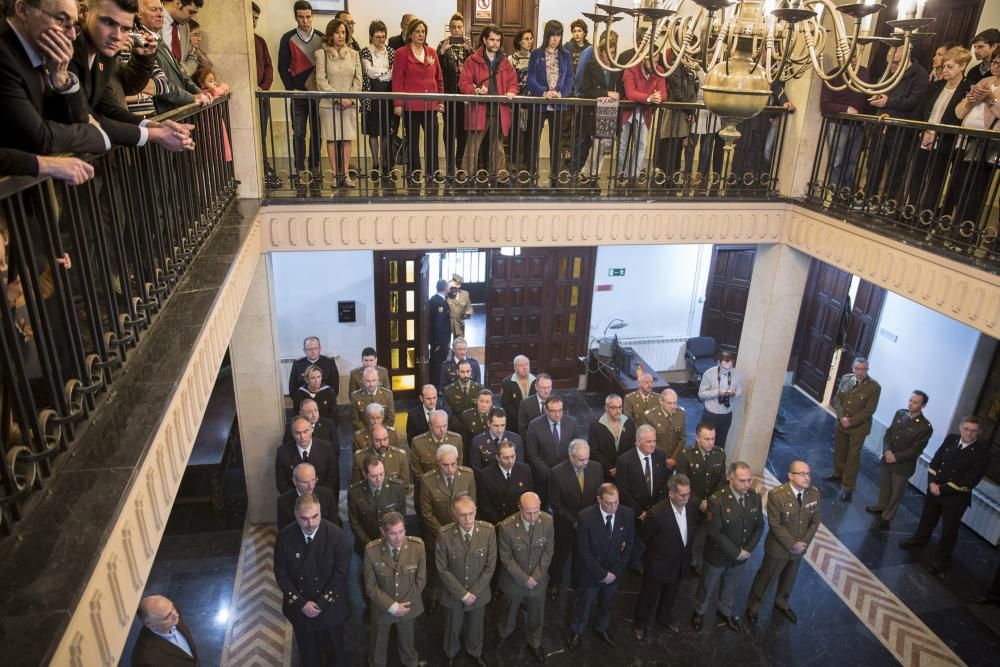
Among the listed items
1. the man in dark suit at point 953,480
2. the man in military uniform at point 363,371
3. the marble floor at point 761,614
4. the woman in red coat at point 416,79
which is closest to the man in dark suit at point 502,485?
the marble floor at point 761,614

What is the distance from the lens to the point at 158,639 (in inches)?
157

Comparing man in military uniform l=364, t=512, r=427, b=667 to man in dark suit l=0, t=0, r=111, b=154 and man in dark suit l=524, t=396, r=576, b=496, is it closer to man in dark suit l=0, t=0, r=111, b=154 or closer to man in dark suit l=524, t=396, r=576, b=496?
man in dark suit l=524, t=396, r=576, b=496

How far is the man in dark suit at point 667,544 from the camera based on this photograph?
17.9 feet

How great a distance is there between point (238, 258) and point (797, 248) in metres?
5.87

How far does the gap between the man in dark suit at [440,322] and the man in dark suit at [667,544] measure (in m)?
4.60

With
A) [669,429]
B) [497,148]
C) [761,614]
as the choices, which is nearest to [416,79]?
[497,148]

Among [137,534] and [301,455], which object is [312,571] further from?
[137,534]

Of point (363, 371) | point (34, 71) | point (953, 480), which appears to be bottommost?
point (953, 480)

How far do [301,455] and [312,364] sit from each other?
161cm

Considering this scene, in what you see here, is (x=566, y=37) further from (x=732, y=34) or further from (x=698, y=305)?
(x=732, y=34)

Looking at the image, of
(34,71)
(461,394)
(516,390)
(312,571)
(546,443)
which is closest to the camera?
(34,71)

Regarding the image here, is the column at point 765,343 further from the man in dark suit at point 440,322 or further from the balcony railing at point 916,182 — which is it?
the man in dark suit at point 440,322

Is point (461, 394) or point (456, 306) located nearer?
point (461, 394)

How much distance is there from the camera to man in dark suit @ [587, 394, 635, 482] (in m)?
6.69
